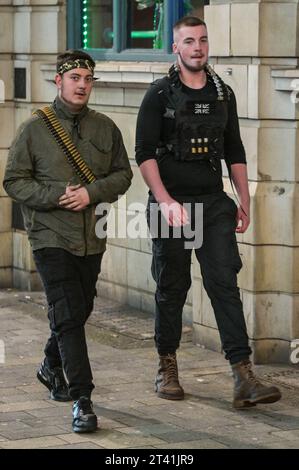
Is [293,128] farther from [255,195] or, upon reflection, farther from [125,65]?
[125,65]

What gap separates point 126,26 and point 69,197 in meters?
4.18

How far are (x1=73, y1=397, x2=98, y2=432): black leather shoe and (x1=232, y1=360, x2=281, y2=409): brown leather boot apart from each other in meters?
0.91

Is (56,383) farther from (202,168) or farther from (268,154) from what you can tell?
(268,154)

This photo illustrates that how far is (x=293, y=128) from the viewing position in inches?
338

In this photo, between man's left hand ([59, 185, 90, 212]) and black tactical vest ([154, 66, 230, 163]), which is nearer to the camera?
man's left hand ([59, 185, 90, 212])

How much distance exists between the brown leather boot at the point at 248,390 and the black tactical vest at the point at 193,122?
1.21 metres

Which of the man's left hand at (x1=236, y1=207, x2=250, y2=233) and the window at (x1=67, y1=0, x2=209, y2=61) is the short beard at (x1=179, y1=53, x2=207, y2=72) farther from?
the window at (x1=67, y1=0, x2=209, y2=61)

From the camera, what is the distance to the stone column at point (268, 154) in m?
8.59

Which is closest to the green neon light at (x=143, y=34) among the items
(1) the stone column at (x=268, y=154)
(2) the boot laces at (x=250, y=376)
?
(1) the stone column at (x=268, y=154)

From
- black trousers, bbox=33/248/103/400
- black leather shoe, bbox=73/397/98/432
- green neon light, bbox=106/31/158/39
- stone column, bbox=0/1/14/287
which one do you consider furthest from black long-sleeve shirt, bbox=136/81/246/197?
stone column, bbox=0/1/14/287

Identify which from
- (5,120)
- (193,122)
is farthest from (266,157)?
(5,120)

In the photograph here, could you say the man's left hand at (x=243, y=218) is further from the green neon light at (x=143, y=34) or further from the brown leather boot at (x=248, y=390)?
the green neon light at (x=143, y=34)

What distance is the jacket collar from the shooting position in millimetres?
7410

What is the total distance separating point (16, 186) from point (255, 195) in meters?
1.96
